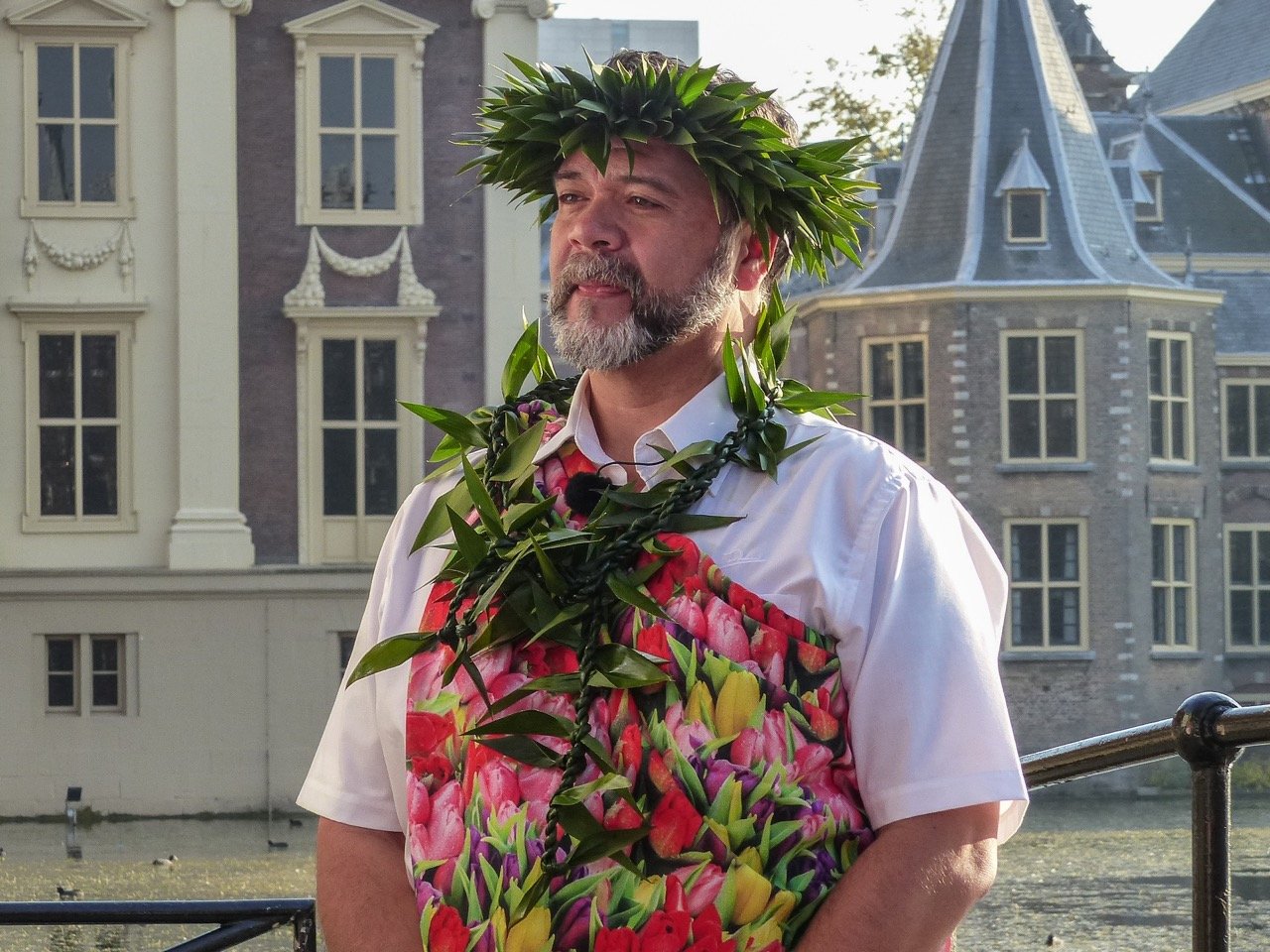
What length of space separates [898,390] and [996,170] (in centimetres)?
303

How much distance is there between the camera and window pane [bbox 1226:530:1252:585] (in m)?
24.9

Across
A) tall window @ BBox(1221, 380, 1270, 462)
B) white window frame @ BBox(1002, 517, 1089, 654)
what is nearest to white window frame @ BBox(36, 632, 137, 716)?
white window frame @ BBox(1002, 517, 1089, 654)

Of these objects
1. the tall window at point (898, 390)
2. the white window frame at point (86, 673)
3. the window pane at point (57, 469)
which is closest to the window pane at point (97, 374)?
the window pane at point (57, 469)

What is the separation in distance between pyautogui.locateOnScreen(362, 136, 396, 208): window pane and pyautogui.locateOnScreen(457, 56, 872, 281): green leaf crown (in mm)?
17080

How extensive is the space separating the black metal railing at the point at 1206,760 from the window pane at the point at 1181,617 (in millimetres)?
22297

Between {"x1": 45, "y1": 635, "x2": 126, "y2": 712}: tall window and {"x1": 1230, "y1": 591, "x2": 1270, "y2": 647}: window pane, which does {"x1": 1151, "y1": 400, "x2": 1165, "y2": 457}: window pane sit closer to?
{"x1": 1230, "y1": 591, "x2": 1270, "y2": 647}: window pane

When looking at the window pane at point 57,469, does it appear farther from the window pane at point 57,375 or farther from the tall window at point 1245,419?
Answer: the tall window at point 1245,419

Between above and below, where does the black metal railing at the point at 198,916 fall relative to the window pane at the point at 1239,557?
above

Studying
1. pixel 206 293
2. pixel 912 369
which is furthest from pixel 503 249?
pixel 912 369

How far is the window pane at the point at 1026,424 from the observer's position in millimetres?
23453

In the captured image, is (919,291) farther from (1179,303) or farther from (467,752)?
(467,752)

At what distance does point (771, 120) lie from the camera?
2.22 metres

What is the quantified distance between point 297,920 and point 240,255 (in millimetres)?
17174

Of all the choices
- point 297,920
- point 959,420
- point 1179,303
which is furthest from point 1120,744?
point 1179,303
